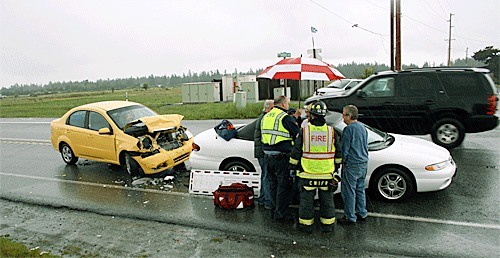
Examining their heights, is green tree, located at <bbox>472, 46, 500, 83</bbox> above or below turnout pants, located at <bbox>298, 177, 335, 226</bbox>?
above

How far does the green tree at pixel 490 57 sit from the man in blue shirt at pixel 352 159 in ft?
158

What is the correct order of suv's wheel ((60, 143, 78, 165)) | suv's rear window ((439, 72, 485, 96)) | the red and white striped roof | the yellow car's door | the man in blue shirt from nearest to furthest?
the man in blue shirt → the red and white striped roof → the yellow car's door → suv's rear window ((439, 72, 485, 96)) → suv's wheel ((60, 143, 78, 165))

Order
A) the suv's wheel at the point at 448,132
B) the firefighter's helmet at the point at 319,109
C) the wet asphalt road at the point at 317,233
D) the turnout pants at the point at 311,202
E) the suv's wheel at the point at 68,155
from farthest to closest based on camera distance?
the suv's wheel at the point at 68,155
the suv's wheel at the point at 448,132
the turnout pants at the point at 311,202
the firefighter's helmet at the point at 319,109
the wet asphalt road at the point at 317,233

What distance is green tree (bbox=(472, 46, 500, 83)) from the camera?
1832 inches

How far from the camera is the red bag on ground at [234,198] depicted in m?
6.11

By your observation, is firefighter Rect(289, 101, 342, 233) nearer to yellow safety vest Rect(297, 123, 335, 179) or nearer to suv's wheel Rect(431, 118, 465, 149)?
yellow safety vest Rect(297, 123, 335, 179)

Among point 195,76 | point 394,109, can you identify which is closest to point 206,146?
point 394,109

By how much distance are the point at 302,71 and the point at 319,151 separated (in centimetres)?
331

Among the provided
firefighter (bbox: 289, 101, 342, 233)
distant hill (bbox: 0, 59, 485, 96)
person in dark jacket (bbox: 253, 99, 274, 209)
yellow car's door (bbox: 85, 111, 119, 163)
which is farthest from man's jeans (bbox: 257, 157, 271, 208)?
distant hill (bbox: 0, 59, 485, 96)

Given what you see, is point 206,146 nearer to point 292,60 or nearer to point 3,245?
point 292,60

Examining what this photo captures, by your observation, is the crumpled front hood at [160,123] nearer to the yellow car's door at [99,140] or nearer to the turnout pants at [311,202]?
the yellow car's door at [99,140]

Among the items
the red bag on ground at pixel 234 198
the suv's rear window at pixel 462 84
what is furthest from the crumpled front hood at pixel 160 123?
the suv's rear window at pixel 462 84

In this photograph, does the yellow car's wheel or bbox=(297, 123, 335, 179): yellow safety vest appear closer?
bbox=(297, 123, 335, 179): yellow safety vest

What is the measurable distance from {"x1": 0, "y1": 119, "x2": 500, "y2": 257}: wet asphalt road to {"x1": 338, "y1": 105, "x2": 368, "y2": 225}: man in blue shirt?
27 cm
